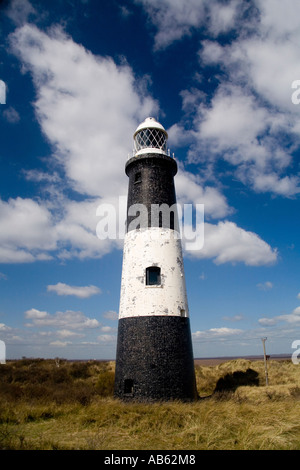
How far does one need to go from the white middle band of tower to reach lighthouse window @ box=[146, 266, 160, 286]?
0.07 meters

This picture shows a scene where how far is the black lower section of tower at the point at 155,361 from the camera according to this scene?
981 cm

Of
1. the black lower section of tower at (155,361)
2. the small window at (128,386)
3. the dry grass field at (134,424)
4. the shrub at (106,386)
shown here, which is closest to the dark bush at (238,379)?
the dry grass field at (134,424)

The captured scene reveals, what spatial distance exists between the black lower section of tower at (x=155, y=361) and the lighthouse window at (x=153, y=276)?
1306mm

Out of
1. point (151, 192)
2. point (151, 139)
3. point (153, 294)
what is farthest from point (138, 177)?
point (153, 294)

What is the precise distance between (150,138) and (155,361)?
30.8 feet

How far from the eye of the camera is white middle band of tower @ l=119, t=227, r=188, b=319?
1066 centimetres

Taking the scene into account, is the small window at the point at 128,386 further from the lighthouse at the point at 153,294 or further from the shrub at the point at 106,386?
the shrub at the point at 106,386

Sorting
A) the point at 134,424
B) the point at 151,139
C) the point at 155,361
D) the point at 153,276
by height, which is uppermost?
the point at 151,139

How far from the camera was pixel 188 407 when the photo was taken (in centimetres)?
877

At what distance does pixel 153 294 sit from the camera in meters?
10.7

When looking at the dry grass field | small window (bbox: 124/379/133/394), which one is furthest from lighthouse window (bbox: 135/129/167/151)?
the dry grass field

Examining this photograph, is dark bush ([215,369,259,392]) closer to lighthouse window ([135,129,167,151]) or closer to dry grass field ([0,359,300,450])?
dry grass field ([0,359,300,450])

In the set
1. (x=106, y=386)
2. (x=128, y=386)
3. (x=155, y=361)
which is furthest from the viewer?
(x=106, y=386)

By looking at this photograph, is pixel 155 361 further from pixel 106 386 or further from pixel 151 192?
pixel 151 192
